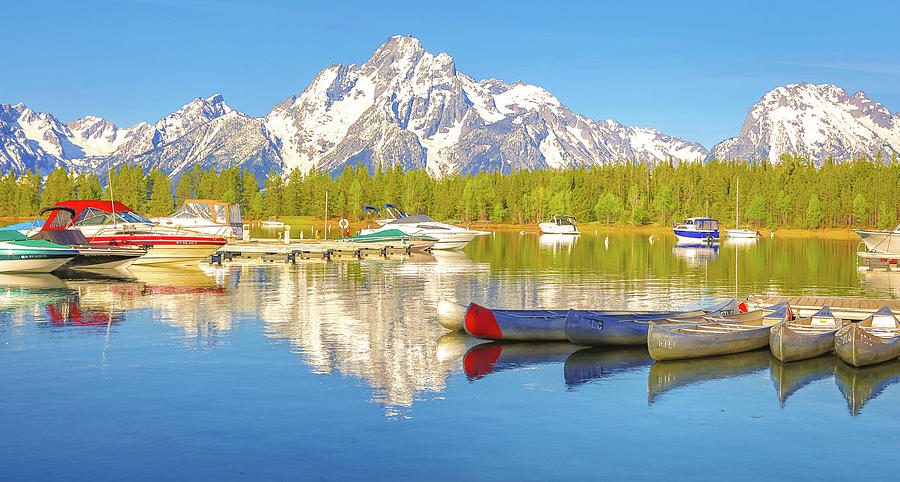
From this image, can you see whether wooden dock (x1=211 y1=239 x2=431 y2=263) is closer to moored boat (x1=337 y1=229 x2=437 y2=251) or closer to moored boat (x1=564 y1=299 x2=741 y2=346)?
moored boat (x1=337 y1=229 x2=437 y2=251)

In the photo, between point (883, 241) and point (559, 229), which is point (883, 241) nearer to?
point (883, 241)

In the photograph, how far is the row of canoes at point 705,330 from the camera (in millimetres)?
24734

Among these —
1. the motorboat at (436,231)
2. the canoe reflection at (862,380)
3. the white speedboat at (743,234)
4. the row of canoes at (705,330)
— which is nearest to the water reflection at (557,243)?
the motorboat at (436,231)

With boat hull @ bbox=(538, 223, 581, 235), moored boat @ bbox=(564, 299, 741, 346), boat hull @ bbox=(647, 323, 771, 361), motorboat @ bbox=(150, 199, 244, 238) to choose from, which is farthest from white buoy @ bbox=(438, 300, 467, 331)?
boat hull @ bbox=(538, 223, 581, 235)

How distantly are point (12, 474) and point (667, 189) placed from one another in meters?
183

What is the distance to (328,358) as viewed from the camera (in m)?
24.9

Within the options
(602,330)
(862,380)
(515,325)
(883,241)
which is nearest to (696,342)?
(602,330)

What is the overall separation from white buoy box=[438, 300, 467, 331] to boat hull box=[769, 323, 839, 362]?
10.2m

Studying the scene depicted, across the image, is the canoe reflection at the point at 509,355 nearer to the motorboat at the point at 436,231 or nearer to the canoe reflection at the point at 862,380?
the canoe reflection at the point at 862,380

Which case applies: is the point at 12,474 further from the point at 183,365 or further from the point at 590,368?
the point at 590,368

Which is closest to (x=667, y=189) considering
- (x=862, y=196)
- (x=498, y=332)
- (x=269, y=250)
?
(x=862, y=196)

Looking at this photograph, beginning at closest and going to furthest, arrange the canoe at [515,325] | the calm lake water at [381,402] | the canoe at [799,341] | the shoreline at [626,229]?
the calm lake water at [381,402] < the canoe at [799,341] < the canoe at [515,325] < the shoreline at [626,229]

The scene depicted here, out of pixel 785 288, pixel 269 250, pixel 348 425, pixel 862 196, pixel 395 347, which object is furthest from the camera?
pixel 862 196

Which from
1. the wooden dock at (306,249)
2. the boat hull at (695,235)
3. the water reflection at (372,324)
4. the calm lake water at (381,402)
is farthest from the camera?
the boat hull at (695,235)
